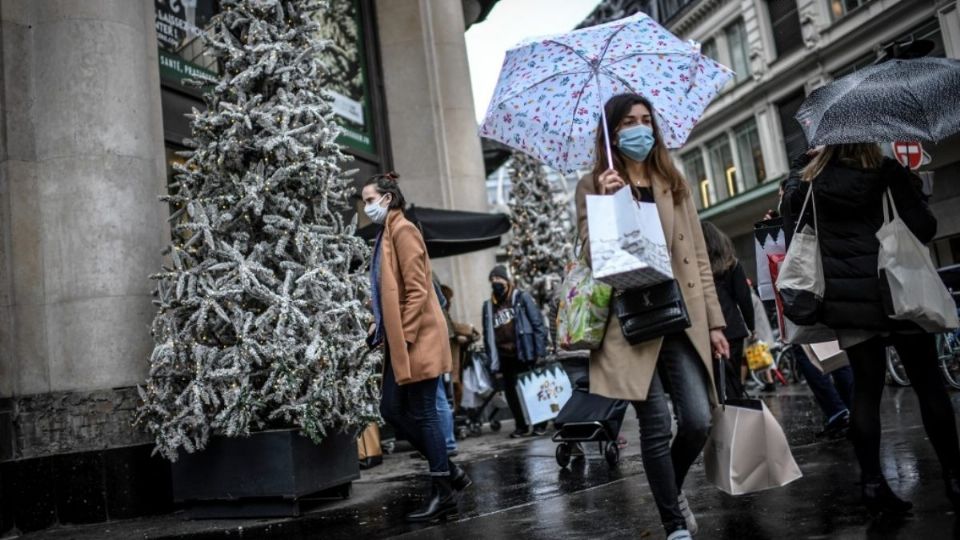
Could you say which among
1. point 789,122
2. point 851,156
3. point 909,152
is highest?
point 789,122

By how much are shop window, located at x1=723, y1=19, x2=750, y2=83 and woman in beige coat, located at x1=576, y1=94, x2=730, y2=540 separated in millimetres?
32872

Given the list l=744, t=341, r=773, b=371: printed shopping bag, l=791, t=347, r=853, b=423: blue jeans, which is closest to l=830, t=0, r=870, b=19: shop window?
l=744, t=341, r=773, b=371: printed shopping bag

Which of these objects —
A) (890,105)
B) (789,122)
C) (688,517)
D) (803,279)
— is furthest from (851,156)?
(789,122)

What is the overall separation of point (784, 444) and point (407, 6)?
11.2 meters

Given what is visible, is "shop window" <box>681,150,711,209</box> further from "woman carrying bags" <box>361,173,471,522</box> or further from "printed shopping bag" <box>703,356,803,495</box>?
"printed shopping bag" <box>703,356,803,495</box>

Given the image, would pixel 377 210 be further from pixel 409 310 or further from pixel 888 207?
pixel 888 207

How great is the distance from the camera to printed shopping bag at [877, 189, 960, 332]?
3.87 m

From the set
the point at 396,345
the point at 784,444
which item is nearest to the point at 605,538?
the point at 784,444

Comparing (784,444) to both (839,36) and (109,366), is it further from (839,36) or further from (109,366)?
(839,36)

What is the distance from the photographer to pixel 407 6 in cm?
1371

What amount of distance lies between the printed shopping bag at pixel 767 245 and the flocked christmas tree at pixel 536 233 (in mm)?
11175

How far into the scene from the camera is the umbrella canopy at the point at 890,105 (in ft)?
13.5

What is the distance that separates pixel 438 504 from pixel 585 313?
2.13m

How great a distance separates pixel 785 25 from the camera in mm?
32125
